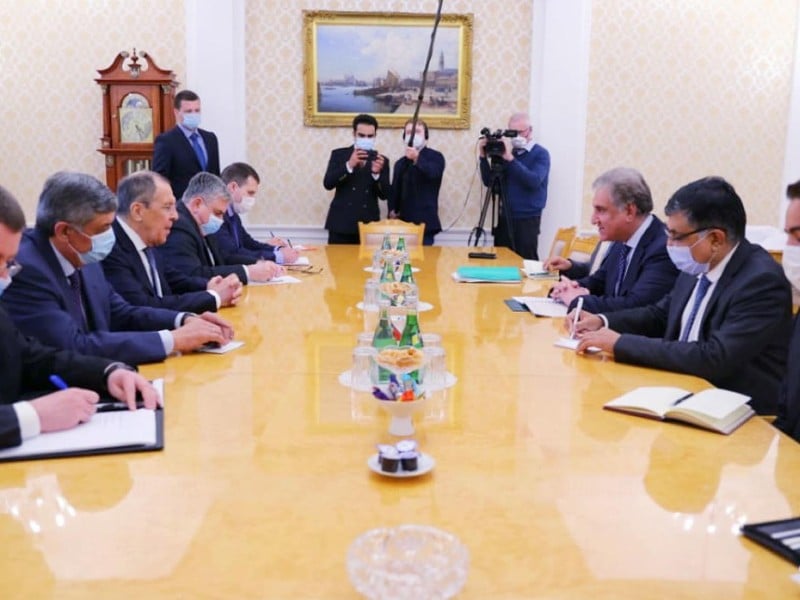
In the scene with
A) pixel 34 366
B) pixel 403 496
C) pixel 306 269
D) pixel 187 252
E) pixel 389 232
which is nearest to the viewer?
pixel 403 496

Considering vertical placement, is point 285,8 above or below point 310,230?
above

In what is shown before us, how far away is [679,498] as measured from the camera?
1598 millimetres

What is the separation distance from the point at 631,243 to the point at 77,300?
2227 mm

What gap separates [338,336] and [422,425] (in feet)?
3.31

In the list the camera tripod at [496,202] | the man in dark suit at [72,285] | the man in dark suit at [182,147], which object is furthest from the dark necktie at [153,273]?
the camera tripod at [496,202]

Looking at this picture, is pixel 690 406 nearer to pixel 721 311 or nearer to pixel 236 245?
pixel 721 311

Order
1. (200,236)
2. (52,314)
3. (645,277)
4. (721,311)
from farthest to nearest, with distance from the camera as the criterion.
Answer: (200,236), (645,277), (721,311), (52,314)

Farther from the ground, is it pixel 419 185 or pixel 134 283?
pixel 419 185

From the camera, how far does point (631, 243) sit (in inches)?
144

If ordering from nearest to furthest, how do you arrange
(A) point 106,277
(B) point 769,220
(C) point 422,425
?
(C) point 422,425 → (A) point 106,277 → (B) point 769,220

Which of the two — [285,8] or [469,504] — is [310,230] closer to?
[285,8]

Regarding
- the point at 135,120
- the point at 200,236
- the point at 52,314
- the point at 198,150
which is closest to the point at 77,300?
the point at 52,314

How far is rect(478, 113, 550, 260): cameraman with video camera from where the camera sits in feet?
21.6

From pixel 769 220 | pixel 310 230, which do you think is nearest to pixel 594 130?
pixel 769 220
